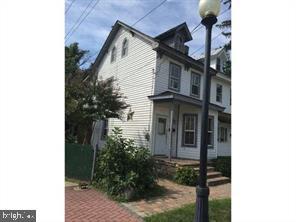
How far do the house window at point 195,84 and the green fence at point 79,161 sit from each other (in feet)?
22.9

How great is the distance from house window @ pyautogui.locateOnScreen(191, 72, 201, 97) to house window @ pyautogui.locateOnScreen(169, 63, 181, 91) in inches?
46.0

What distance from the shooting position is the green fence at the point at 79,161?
9.10 m

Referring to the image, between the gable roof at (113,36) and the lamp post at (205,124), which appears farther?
the gable roof at (113,36)

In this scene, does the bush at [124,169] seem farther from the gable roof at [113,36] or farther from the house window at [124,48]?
the house window at [124,48]

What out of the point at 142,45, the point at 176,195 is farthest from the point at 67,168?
the point at 142,45

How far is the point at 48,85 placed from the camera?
3.70 m

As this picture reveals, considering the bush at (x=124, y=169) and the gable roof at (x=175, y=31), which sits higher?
the gable roof at (x=175, y=31)

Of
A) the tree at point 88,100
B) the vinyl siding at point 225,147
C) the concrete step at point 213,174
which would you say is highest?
the tree at point 88,100

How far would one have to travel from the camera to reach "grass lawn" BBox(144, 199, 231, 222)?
17.6ft

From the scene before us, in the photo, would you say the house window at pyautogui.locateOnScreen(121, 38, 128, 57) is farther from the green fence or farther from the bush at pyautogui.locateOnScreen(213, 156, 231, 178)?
the bush at pyautogui.locateOnScreen(213, 156, 231, 178)

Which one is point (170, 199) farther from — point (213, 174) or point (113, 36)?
point (113, 36)

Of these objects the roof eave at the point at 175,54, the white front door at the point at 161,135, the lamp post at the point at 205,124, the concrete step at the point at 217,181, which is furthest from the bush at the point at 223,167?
the lamp post at the point at 205,124
